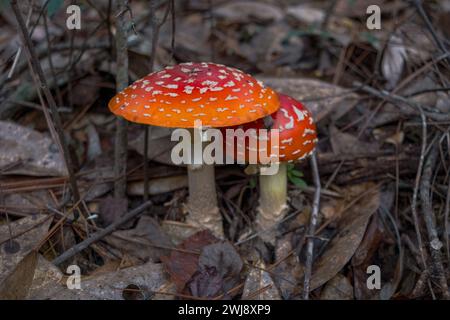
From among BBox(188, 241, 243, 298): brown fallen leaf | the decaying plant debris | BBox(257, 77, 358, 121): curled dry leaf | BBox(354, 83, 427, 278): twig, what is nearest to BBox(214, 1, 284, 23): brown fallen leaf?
the decaying plant debris

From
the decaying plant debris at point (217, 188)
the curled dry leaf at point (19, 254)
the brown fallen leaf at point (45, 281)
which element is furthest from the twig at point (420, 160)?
the curled dry leaf at point (19, 254)

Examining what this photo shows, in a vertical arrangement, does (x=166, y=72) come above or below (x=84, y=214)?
above

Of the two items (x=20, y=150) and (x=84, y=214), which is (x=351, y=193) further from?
(x=20, y=150)

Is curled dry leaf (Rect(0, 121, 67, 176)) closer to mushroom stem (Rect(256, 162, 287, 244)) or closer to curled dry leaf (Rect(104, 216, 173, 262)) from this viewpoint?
curled dry leaf (Rect(104, 216, 173, 262))

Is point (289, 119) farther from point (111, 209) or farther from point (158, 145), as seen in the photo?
point (111, 209)
